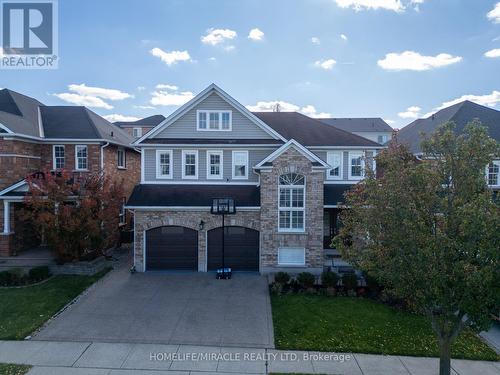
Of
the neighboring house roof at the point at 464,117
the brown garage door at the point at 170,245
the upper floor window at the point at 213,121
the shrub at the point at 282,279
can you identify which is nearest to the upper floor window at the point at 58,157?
the brown garage door at the point at 170,245

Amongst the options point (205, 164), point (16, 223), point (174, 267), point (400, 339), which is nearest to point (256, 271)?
point (174, 267)

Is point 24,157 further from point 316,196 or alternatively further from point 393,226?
point 393,226

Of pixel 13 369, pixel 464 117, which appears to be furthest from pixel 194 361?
pixel 464 117

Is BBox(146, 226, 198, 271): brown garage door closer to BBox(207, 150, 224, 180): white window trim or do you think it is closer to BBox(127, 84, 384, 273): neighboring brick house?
BBox(127, 84, 384, 273): neighboring brick house

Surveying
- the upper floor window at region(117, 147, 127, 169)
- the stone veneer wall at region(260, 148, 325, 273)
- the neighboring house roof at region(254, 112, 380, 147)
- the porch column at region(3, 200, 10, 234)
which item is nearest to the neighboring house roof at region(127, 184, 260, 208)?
the stone veneer wall at region(260, 148, 325, 273)

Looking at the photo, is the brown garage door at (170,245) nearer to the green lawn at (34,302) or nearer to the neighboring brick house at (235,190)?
the neighboring brick house at (235,190)
